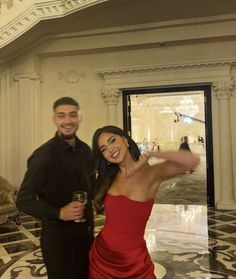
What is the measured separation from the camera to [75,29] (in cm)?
649

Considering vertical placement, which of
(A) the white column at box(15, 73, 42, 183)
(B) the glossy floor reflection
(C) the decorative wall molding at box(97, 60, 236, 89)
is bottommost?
(B) the glossy floor reflection

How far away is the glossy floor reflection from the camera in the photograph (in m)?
3.34

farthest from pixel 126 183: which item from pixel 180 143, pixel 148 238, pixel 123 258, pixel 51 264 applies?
pixel 180 143

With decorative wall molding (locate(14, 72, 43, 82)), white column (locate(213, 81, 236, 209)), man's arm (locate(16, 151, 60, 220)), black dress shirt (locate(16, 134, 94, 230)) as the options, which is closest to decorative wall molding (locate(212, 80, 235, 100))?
white column (locate(213, 81, 236, 209))

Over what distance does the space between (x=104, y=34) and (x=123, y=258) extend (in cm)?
585

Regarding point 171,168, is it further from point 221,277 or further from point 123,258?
point 221,277

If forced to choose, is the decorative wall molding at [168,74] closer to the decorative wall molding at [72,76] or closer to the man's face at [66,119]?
the decorative wall molding at [72,76]

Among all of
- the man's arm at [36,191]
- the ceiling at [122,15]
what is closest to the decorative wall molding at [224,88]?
the ceiling at [122,15]

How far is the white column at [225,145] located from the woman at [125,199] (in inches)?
212

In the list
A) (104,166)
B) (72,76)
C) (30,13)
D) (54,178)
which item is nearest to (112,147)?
(104,166)

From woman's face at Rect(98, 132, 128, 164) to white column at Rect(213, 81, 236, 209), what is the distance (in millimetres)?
5450

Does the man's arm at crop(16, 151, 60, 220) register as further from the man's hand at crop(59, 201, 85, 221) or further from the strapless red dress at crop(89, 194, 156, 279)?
the strapless red dress at crop(89, 194, 156, 279)

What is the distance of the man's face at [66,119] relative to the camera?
1673 millimetres

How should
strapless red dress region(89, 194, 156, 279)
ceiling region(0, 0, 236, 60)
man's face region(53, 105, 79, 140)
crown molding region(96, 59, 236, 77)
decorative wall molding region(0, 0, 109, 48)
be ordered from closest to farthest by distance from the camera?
strapless red dress region(89, 194, 156, 279) < man's face region(53, 105, 79, 140) < decorative wall molding region(0, 0, 109, 48) < ceiling region(0, 0, 236, 60) < crown molding region(96, 59, 236, 77)
